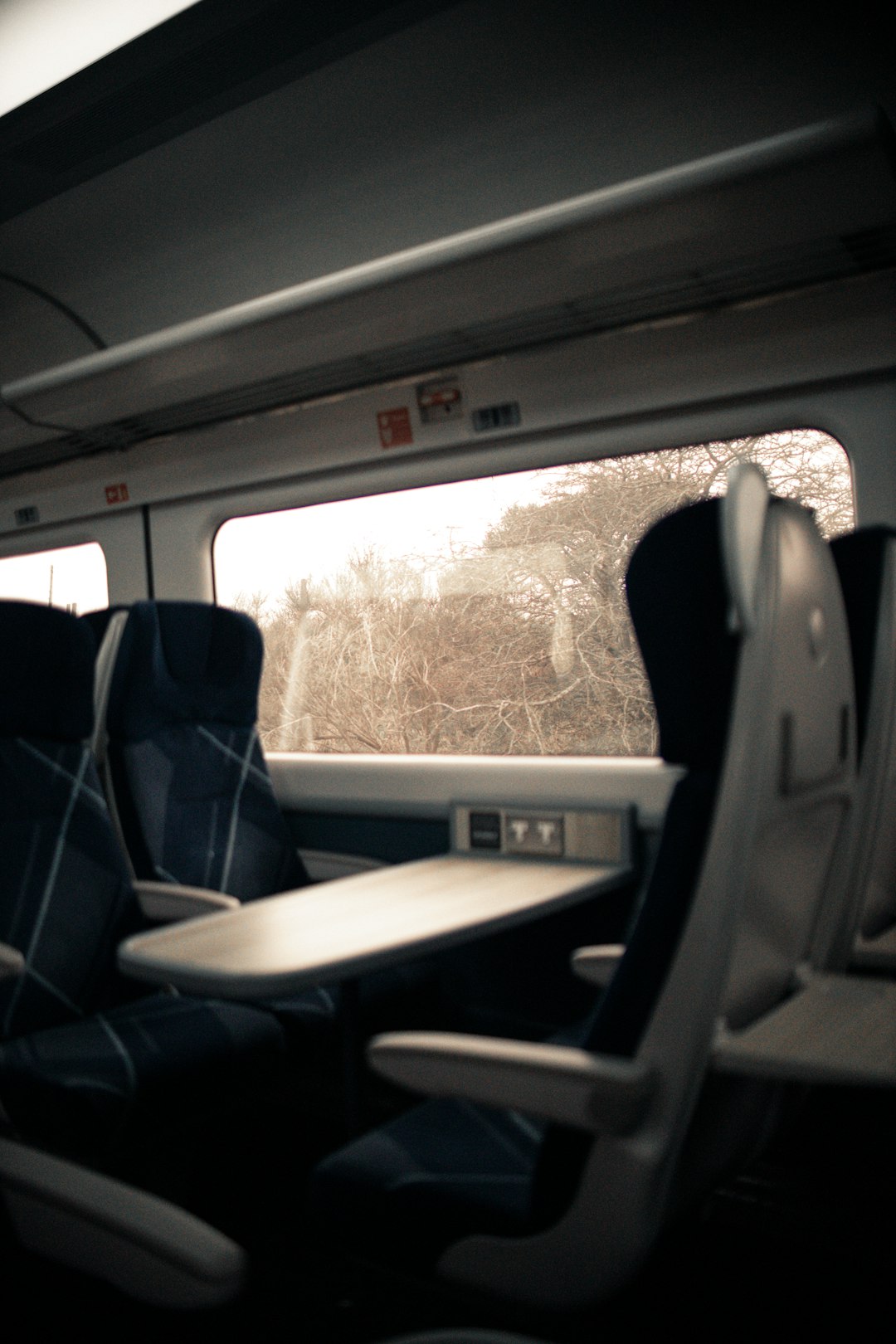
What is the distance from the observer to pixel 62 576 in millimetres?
4098

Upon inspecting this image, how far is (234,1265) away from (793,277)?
211 centimetres

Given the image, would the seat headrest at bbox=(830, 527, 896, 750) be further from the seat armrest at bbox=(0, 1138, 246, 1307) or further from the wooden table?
the seat armrest at bbox=(0, 1138, 246, 1307)

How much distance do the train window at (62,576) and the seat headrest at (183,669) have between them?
1353mm

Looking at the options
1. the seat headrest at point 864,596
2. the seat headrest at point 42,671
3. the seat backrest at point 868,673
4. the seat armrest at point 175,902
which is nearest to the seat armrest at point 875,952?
the seat backrest at point 868,673

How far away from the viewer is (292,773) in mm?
3270

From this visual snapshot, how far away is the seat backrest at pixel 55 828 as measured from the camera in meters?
1.97

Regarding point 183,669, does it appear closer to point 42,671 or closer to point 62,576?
point 42,671

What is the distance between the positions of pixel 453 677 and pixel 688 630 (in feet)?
6.29

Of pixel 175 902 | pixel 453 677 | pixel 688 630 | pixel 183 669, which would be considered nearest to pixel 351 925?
pixel 175 902

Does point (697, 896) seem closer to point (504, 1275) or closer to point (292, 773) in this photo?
point (504, 1275)

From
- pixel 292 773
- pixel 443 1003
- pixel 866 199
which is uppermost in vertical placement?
pixel 866 199

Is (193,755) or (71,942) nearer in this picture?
(71,942)

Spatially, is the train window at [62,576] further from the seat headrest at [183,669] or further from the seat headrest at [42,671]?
the seat headrest at [42,671]

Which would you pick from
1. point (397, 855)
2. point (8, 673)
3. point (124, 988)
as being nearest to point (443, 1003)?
point (397, 855)
